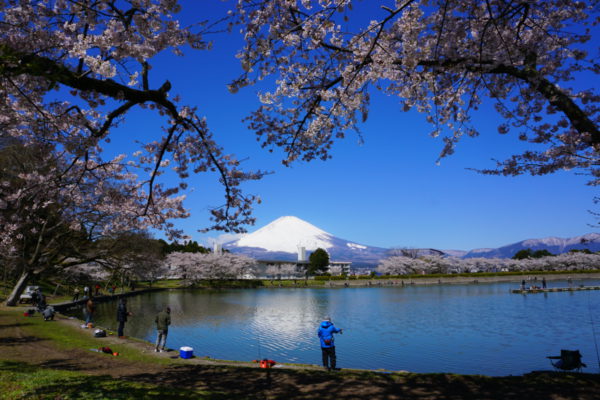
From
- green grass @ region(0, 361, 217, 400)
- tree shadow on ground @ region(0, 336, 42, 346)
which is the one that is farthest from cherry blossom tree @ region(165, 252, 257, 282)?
green grass @ region(0, 361, 217, 400)

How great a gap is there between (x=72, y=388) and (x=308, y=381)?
4.73 metres

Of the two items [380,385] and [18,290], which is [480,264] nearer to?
[18,290]

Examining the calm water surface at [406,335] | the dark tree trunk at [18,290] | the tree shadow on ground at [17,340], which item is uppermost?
the dark tree trunk at [18,290]

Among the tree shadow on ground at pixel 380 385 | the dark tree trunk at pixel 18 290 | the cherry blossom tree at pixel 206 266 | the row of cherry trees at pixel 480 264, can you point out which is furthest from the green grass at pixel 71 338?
the row of cherry trees at pixel 480 264

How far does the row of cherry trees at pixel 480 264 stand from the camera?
79.6 metres

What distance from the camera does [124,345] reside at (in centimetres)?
1312

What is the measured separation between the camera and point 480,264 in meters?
98.8

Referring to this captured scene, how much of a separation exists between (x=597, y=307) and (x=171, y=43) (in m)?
34.8

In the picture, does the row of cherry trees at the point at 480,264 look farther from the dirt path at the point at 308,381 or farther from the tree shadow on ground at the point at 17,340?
the dirt path at the point at 308,381

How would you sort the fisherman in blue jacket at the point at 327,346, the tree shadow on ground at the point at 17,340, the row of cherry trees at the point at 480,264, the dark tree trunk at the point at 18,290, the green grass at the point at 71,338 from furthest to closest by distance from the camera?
the row of cherry trees at the point at 480,264
the dark tree trunk at the point at 18,290
the tree shadow on ground at the point at 17,340
the green grass at the point at 71,338
the fisherman in blue jacket at the point at 327,346

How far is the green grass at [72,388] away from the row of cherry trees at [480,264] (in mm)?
83824

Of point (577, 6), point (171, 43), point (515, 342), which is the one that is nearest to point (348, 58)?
point (171, 43)

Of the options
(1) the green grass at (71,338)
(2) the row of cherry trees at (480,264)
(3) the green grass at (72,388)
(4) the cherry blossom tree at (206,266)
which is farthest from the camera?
(2) the row of cherry trees at (480,264)

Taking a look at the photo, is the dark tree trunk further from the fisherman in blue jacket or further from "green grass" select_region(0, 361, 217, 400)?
the fisherman in blue jacket
